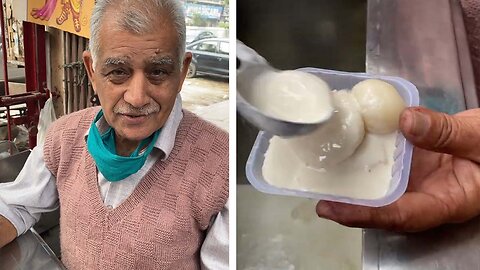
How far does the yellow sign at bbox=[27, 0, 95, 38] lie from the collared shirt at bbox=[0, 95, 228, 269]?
16cm

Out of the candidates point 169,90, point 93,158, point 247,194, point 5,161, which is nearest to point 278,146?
point 247,194

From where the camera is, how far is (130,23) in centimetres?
81

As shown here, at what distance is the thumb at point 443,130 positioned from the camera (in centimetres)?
67

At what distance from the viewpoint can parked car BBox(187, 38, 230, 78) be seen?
0.83 metres

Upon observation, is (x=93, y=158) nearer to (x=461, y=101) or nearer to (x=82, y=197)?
(x=82, y=197)

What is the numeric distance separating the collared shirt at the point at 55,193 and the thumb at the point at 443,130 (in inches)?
12.6

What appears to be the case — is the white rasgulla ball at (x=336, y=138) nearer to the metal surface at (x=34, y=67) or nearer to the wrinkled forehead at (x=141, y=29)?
the wrinkled forehead at (x=141, y=29)

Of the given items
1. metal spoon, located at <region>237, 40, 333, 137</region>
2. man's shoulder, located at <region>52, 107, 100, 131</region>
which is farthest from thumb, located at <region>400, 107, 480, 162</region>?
man's shoulder, located at <region>52, 107, 100, 131</region>

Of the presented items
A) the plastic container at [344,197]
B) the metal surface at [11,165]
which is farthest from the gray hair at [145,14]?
the metal surface at [11,165]

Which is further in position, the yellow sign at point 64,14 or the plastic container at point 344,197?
the yellow sign at point 64,14

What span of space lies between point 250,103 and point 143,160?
222 millimetres

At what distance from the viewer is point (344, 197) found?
0.73 metres

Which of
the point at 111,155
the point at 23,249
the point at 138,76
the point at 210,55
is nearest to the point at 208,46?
the point at 210,55

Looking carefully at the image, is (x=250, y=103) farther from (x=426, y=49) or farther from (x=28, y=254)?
(x=28, y=254)
